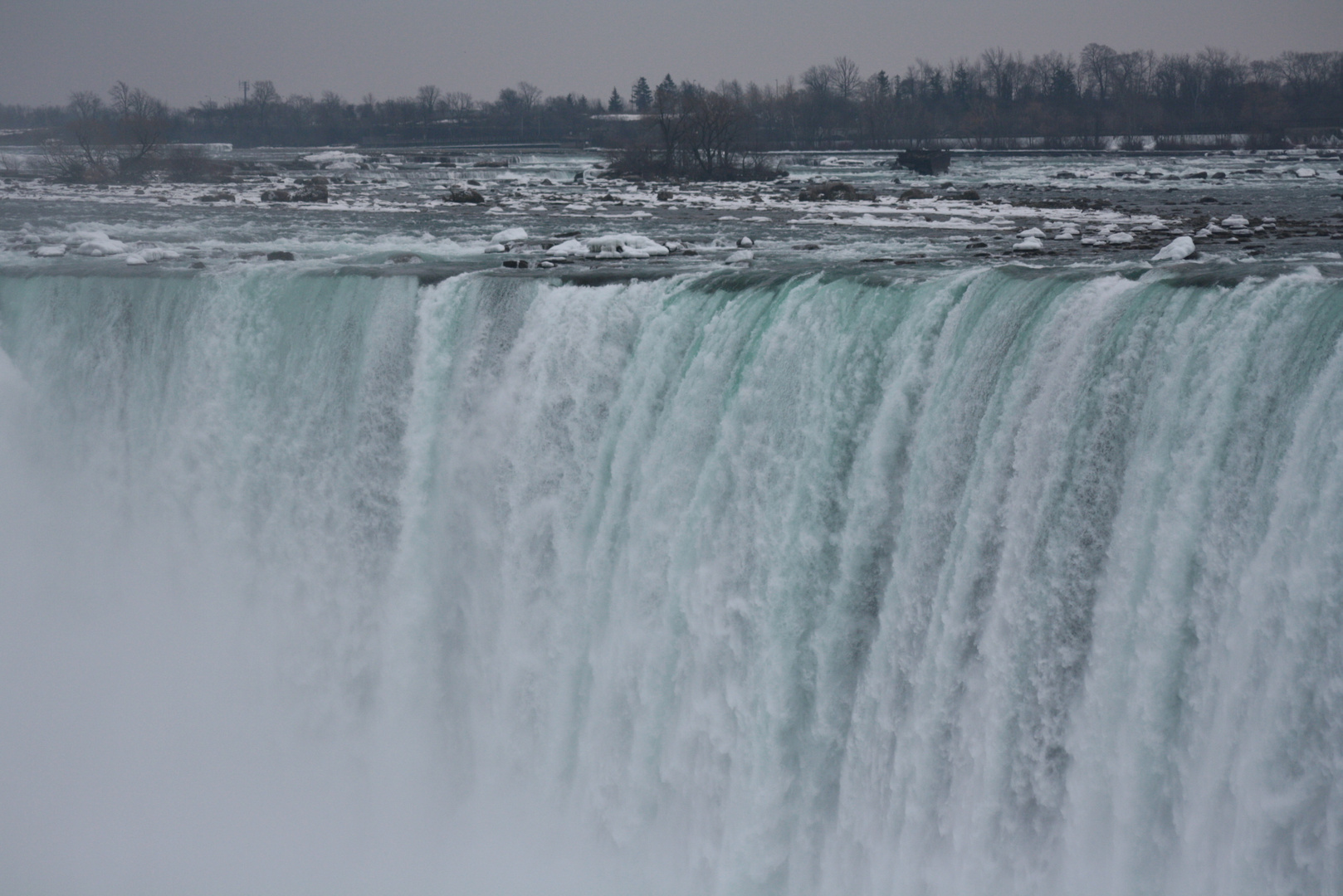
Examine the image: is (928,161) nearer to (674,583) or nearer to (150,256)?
(150,256)

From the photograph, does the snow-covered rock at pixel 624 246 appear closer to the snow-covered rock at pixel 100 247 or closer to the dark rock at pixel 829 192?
the snow-covered rock at pixel 100 247

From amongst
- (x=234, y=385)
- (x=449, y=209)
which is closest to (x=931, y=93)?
(x=449, y=209)

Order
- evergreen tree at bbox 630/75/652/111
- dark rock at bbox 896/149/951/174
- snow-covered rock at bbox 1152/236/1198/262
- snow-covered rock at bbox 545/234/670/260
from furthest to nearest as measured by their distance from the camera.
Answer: evergreen tree at bbox 630/75/652/111 < dark rock at bbox 896/149/951/174 < snow-covered rock at bbox 545/234/670/260 < snow-covered rock at bbox 1152/236/1198/262

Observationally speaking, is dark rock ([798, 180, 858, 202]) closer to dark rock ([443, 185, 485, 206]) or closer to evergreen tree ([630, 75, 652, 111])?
dark rock ([443, 185, 485, 206])

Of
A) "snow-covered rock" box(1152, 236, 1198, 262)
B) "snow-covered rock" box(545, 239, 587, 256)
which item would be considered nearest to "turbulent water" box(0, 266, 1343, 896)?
"snow-covered rock" box(1152, 236, 1198, 262)

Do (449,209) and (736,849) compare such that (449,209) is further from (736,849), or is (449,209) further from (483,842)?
(736,849)

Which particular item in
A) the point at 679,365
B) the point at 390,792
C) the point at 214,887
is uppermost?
the point at 679,365

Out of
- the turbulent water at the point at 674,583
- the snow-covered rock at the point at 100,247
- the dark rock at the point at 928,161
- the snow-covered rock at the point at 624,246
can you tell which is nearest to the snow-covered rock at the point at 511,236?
the snow-covered rock at the point at 624,246
